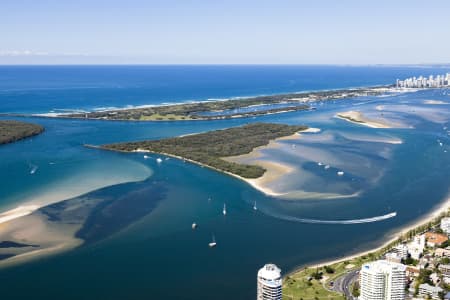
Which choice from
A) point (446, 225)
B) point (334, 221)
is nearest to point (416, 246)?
point (446, 225)

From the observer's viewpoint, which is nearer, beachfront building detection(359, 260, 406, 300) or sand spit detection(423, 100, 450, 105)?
beachfront building detection(359, 260, 406, 300)

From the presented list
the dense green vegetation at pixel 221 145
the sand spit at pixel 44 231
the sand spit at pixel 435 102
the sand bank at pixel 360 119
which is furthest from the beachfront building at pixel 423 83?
the sand spit at pixel 44 231

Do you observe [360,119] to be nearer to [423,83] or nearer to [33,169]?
[33,169]

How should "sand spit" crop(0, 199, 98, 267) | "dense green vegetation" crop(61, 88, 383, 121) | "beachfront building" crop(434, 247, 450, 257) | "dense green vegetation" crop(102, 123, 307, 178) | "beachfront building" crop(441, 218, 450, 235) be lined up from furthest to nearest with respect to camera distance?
"dense green vegetation" crop(61, 88, 383, 121), "dense green vegetation" crop(102, 123, 307, 178), "beachfront building" crop(441, 218, 450, 235), "sand spit" crop(0, 199, 98, 267), "beachfront building" crop(434, 247, 450, 257)

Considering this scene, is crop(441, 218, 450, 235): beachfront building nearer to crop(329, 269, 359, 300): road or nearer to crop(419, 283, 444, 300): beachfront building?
crop(419, 283, 444, 300): beachfront building

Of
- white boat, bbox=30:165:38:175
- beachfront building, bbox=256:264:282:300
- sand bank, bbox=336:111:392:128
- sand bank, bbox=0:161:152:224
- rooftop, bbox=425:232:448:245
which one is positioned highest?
beachfront building, bbox=256:264:282:300

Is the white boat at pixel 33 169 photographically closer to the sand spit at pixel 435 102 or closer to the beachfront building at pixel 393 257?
the beachfront building at pixel 393 257

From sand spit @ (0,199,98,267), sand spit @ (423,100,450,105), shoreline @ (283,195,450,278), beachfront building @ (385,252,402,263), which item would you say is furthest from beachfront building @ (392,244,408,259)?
sand spit @ (423,100,450,105)
